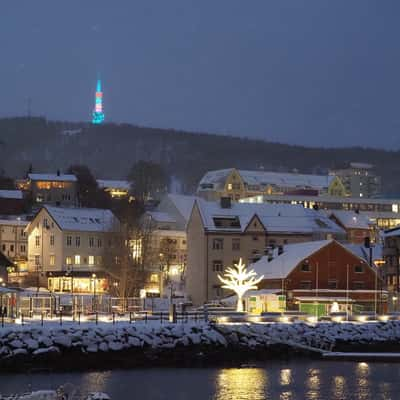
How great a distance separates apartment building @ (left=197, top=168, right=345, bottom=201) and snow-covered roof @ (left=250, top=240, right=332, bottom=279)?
9966cm

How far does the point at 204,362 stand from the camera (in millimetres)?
54156

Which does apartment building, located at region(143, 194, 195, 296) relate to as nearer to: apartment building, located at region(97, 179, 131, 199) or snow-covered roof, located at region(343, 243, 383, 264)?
snow-covered roof, located at region(343, 243, 383, 264)

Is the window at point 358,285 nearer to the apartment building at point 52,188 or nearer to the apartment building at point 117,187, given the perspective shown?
the apartment building at point 52,188

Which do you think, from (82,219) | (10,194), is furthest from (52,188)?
(82,219)

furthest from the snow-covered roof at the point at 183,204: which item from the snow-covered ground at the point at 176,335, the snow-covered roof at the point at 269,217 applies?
the snow-covered ground at the point at 176,335

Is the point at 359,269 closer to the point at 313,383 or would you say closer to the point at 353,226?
the point at 313,383

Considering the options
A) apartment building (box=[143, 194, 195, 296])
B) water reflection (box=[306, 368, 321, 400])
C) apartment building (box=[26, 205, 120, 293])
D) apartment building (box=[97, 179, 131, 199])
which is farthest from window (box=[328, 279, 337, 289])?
apartment building (box=[97, 179, 131, 199])

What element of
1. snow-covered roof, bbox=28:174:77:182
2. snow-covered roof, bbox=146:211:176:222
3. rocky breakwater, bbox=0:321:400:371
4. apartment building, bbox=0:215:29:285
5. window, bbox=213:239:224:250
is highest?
snow-covered roof, bbox=28:174:77:182

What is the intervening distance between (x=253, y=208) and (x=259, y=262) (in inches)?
540

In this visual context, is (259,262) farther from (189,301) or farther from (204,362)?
(204,362)

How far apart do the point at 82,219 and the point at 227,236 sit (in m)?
25.0

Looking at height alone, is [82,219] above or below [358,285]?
above

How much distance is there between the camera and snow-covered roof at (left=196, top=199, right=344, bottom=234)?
305 feet

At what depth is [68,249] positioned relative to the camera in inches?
4205
